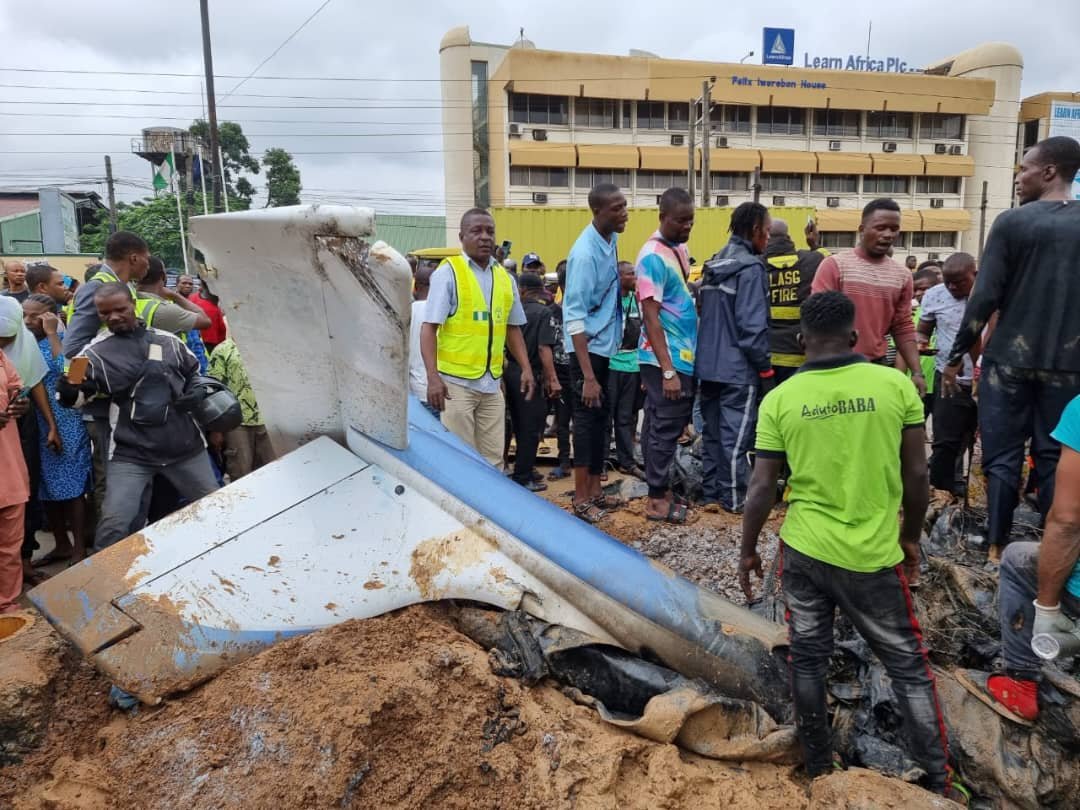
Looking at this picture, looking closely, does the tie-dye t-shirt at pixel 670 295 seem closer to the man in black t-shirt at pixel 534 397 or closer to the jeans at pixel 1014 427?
the man in black t-shirt at pixel 534 397

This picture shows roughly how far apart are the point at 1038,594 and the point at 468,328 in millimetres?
2982

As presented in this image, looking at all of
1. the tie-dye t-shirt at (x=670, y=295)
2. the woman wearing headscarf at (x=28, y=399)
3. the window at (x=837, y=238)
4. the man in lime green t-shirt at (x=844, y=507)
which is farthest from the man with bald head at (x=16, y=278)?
the window at (x=837, y=238)

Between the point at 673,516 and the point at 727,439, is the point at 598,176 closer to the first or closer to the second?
the point at 727,439

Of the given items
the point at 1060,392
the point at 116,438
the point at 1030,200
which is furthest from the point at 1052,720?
the point at 116,438

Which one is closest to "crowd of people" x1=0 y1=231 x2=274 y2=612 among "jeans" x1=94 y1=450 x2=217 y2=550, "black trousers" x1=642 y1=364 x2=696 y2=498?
"jeans" x1=94 y1=450 x2=217 y2=550

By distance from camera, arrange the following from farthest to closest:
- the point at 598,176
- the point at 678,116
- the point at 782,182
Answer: the point at 782,182 < the point at 678,116 < the point at 598,176

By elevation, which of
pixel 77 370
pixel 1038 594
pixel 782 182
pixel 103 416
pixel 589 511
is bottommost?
pixel 589 511

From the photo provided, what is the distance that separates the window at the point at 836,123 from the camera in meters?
34.7

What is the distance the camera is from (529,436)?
521cm

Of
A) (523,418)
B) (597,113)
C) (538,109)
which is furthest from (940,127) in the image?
(523,418)

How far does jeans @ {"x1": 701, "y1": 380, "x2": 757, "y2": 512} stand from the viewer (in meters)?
4.10

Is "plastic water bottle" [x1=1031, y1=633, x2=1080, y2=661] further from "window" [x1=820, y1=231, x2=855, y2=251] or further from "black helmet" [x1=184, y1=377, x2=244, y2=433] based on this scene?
"window" [x1=820, y1=231, x2=855, y2=251]

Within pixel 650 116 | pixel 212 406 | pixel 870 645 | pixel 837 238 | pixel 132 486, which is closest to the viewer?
pixel 870 645

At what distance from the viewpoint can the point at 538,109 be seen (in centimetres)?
3106
